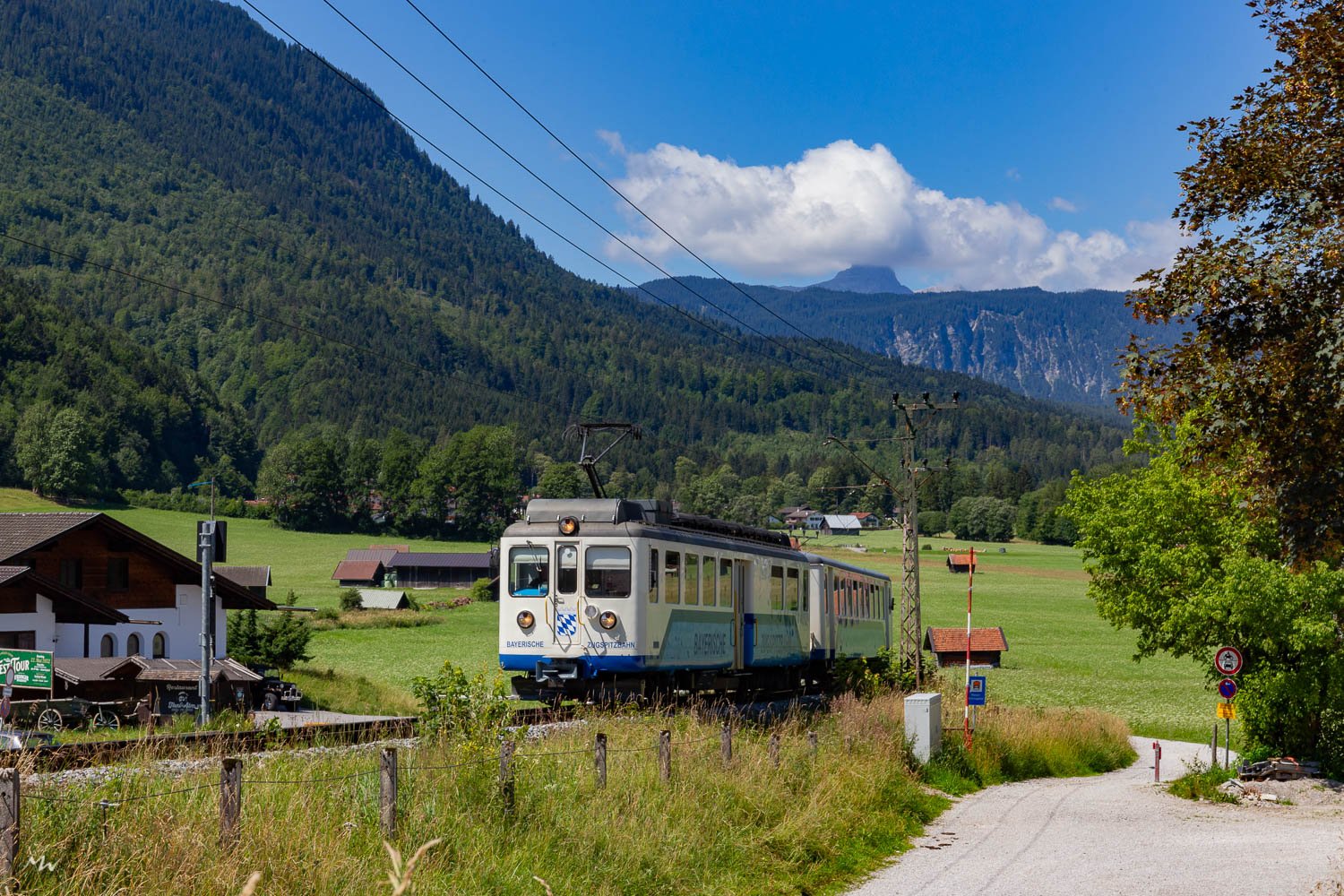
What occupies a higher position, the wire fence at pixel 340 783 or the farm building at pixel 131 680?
the wire fence at pixel 340 783

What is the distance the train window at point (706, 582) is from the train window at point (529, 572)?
2673 millimetres

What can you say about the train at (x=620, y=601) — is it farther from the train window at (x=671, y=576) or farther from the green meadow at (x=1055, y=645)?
the green meadow at (x=1055, y=645)

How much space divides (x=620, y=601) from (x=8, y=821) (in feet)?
43.6

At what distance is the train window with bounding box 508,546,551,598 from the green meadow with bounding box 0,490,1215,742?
53.3 ft

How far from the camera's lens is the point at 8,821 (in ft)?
23.4

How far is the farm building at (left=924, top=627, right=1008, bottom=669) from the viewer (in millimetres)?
67562

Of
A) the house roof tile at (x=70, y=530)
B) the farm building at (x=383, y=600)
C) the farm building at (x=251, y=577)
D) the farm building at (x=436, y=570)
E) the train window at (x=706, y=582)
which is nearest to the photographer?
the train window at (x=706, y=582)

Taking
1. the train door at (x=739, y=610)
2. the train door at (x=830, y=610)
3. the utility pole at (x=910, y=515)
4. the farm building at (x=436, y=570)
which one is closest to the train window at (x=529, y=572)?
the train door at (x=739, y=610)

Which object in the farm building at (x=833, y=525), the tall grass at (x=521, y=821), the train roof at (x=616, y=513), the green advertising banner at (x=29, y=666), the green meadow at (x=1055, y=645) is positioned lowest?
the green meadow at (x=1055, y=645)

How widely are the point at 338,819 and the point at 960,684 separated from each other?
26151 millimetres

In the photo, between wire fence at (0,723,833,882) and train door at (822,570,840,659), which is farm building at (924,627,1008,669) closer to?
train door at (822,570,840,659)

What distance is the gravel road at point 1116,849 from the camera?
12961 mm

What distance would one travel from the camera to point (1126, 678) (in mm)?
62031

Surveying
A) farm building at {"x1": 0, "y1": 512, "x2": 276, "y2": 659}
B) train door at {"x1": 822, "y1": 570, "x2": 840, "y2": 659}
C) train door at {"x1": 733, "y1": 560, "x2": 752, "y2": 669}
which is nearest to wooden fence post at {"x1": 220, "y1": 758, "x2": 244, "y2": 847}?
train door at {"x1": 733, "y1": 560, "x2": 752, "y2": 669}
